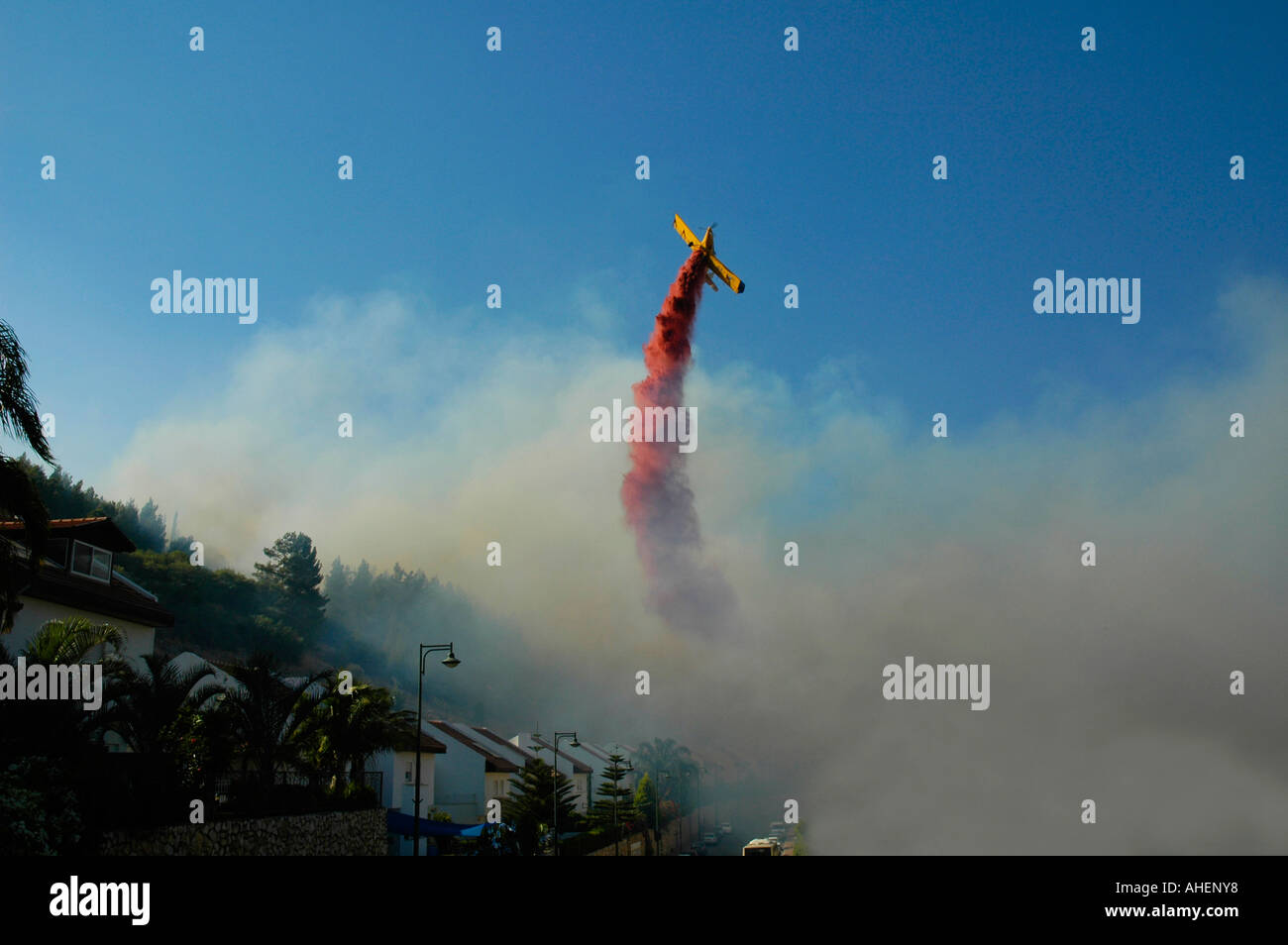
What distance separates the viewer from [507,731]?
141 meters

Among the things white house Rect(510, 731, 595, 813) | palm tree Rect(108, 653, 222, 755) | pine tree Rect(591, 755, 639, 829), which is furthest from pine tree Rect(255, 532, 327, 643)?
palm tree Rect(108, 653, 222, 755)

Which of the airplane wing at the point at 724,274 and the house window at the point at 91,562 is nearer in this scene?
the house window at the point at 91,562

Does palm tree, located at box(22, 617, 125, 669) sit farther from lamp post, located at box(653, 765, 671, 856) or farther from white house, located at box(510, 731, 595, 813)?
white house, located at box(510, 731, 595, 813)

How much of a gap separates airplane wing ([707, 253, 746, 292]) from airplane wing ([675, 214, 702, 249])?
34.7 inches

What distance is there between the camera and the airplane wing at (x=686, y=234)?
148 feet

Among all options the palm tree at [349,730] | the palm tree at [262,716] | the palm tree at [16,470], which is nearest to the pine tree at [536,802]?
the palm tree at [349,730]

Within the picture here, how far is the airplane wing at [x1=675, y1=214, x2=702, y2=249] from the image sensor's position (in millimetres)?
44969

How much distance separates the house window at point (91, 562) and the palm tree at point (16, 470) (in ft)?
52.4

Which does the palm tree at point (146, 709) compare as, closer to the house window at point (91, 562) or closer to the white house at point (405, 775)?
the house window at point (91, 562)
